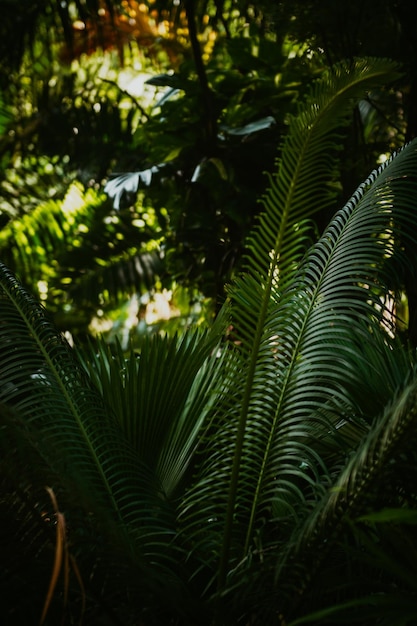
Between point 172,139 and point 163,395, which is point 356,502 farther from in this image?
point 172,139

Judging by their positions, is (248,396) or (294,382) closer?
(248,396)

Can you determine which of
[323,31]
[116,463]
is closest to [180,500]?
[116,463]

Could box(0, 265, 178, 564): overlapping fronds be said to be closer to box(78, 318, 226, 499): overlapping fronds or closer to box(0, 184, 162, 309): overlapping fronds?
box(78, 318, 226, 499): overlapping fronds

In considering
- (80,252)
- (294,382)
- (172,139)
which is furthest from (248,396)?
(80,252)

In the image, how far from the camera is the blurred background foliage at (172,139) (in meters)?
2.93

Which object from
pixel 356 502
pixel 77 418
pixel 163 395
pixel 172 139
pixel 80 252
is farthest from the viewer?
pixel 80 252

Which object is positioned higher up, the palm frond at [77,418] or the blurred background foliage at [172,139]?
the blurred background foliage at [172,139]

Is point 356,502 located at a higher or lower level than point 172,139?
lower

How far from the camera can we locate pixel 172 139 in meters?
3.00

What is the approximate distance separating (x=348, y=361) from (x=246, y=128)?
138 centimetres

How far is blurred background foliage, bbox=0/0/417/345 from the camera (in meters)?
2.93

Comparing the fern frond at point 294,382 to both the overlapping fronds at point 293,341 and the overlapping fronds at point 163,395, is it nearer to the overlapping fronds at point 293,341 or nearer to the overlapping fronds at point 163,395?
the overlapping fronds at point 293,341

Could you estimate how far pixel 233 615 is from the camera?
140cm

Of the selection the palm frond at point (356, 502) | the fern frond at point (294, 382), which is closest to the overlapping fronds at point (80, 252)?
the fern frond at point (294, 382)
